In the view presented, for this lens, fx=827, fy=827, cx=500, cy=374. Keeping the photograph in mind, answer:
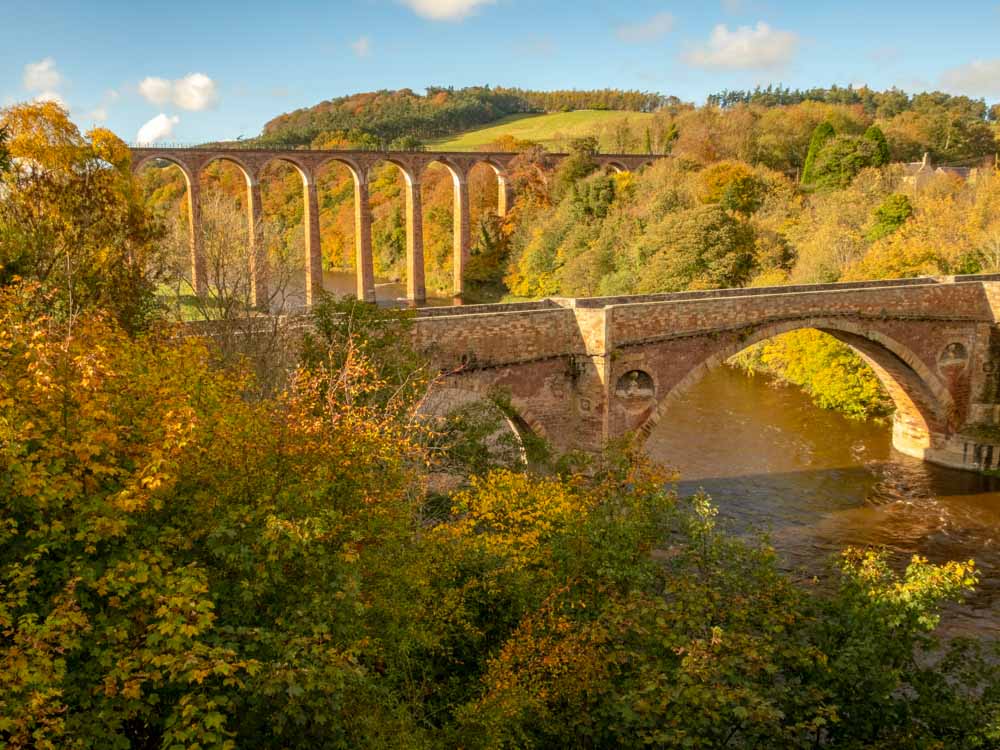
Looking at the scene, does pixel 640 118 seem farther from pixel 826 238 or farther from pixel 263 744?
pixel 263 744

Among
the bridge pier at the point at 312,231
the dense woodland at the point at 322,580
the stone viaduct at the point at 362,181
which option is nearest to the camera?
the dense woodland at the point at 322,580

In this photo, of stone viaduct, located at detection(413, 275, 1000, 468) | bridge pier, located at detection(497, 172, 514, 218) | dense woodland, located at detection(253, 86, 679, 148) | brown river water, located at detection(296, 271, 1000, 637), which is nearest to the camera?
stone viaduct, located at detection(413, 275, 1000, 468)

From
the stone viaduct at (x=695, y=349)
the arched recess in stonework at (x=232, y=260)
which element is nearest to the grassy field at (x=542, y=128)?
the arched recess in stonework at (x=232, y=260)

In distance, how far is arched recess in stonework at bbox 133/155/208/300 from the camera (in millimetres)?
22328

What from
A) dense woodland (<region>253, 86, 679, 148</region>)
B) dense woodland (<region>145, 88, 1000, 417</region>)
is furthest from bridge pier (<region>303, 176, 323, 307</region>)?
dense woodland (<region>253, 86, 679, 148</region>)

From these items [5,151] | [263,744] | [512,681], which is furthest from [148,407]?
[5,151]

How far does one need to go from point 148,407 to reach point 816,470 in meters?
23.9

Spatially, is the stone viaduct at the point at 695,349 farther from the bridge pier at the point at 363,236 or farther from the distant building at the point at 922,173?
the bridge pier at the point at 363,236

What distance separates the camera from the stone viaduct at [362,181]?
148 feet

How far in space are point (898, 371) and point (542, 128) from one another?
79006 millimetres

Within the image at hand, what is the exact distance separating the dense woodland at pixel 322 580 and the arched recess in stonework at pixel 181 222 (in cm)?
527

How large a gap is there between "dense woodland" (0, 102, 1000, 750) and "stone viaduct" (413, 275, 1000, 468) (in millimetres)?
3381

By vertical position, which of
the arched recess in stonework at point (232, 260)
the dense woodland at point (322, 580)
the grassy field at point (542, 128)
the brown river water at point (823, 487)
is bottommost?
the brown river water at point (823, 487)

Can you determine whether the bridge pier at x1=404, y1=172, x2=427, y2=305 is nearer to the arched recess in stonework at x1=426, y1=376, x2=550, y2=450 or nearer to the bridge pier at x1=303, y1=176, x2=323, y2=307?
the bridge pier at x1=303, y1=176, x2=323, y2=307
